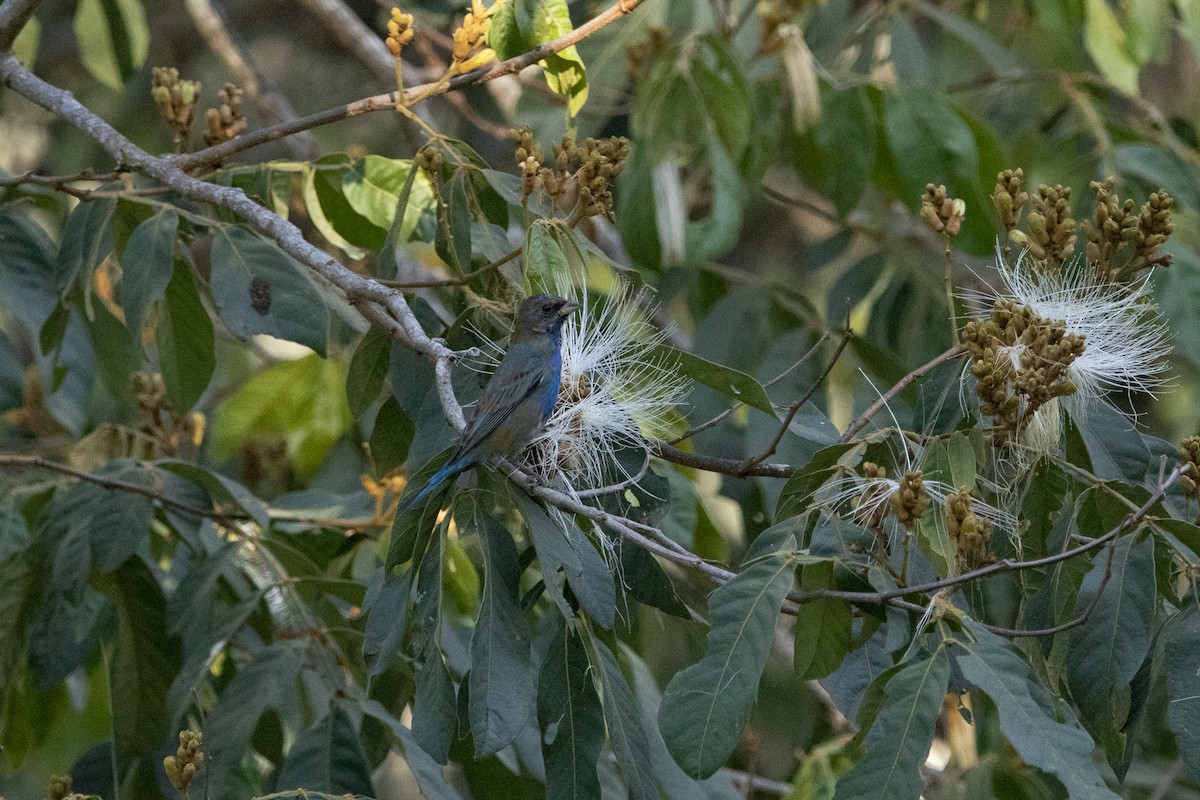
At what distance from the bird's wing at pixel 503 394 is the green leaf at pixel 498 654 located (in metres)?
0.30

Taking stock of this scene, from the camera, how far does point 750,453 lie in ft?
13.4

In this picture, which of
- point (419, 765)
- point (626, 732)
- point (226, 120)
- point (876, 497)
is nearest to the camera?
point (626, 732)

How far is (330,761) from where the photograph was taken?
301cm

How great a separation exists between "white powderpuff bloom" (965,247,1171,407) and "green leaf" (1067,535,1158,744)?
0.48m

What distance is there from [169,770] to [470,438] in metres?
0.86

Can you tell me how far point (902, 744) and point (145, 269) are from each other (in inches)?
78.1

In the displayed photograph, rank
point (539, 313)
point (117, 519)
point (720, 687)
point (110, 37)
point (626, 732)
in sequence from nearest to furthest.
→ point (720, 687) < point (626, 732) < point (539, 313) < point (117, 519) < point (110, 37)

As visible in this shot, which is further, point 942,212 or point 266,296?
point 266,296

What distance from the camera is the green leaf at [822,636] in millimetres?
2377

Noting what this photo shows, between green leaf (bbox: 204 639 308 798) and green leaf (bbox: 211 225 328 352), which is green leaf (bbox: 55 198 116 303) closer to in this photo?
green leaf (bbox: 211 225 328 352)

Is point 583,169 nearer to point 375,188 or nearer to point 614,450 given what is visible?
point 614,450

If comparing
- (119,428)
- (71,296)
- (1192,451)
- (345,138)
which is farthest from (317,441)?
(345,138)

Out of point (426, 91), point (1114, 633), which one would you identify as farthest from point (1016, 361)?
point (426, 91)

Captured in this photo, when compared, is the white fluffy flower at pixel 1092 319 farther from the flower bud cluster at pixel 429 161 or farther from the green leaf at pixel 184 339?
the green leaf at pixel 184 339
